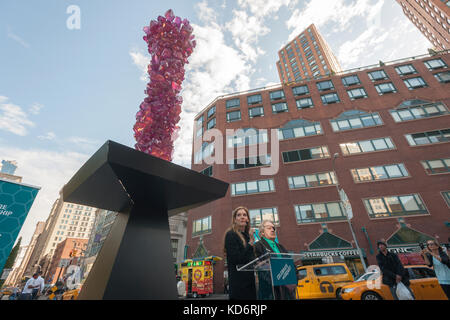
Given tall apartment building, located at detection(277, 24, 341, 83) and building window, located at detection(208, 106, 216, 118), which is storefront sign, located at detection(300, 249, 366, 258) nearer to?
building window, located at detection(208, 106, 216, 118)

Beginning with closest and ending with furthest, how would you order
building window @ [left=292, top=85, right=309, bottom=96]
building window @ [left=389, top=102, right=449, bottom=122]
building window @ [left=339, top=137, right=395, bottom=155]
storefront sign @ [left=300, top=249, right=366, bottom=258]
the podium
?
the podium, storefront sign @ [left=300, top=249, right=366, bottom=258], building window @ [left=339, top=137, right=395, bottom=155], building window @ [left=389, top=102, right=449, bottom=122], building window @ [left=292, top=85, right=309, bottom=96]

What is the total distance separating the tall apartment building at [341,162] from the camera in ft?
60.7

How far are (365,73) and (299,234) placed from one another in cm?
2421

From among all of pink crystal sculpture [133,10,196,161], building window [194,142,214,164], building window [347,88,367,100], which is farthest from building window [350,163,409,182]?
pink crystal sculpture [133,10,196,161]

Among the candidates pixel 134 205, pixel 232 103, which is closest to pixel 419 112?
pixel 232 103

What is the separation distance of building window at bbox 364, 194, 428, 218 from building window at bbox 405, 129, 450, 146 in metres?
6.41

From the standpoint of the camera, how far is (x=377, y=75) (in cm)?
2734

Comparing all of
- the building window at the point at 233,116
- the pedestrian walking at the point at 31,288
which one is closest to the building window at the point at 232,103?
the building window at the point at 233,116

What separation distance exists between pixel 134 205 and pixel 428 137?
29.6 metres

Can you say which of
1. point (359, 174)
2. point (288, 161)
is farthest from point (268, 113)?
point (359, 174)

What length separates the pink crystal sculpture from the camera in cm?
330

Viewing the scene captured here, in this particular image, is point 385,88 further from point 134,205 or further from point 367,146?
point 134,205
